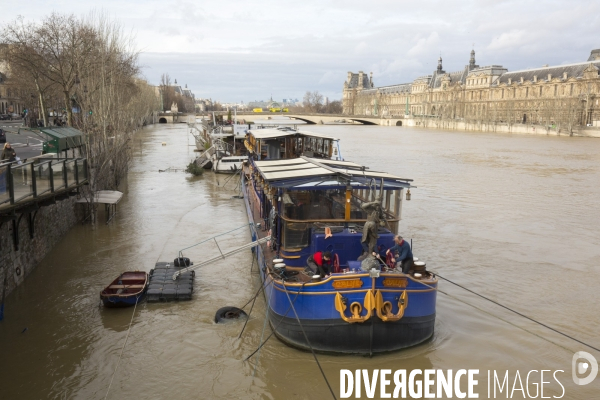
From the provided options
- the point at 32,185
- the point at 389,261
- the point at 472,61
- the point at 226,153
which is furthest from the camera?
the point at 472,61

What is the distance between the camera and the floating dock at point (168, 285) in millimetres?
14672

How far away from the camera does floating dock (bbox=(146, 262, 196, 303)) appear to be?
578 inches

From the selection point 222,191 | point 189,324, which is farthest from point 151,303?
point 222,191

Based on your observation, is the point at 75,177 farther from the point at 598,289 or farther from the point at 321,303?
the point at 598,289

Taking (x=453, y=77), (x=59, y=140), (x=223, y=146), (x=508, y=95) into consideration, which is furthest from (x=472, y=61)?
(x=59, y=140)

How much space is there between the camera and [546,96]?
105 meters

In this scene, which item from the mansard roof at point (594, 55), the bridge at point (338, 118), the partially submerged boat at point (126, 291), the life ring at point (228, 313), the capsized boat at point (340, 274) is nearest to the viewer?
the capsized boat at point (340, 274)

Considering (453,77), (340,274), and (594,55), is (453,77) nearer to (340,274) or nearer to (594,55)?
(594,55)

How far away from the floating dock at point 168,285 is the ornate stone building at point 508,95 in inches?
3348

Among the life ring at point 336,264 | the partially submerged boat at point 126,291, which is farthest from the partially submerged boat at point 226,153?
the life ring at point 336,264

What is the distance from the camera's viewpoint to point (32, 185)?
12.8m

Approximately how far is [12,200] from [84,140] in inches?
531

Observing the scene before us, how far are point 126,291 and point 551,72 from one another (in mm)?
109795

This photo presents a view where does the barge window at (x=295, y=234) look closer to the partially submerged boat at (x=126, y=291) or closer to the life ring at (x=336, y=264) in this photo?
the life ring at (x=336, y=264)
